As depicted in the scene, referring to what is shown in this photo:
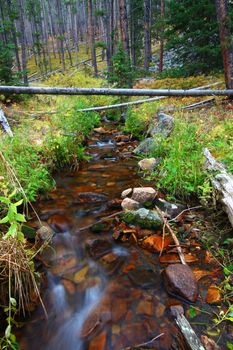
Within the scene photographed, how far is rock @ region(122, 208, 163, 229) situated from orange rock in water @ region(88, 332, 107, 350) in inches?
64.8

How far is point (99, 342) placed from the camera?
2.50 m

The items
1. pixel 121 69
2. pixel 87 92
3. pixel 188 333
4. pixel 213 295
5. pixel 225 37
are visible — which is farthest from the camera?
pixel 121 69

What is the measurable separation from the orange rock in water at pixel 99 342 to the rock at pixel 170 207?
2.01 m

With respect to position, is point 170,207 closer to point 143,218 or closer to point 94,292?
point 143,218

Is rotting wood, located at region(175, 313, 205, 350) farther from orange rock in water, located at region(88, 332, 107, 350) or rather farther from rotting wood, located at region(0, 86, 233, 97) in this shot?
rotting wood, located at region(0, 86, 233, 97)

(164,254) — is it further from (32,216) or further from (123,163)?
(123,163)

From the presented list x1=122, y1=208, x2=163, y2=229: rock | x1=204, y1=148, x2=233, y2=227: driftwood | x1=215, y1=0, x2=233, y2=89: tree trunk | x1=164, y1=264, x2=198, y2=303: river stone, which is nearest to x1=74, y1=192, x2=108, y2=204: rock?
x1=122, y1=208, x2=163, y2=229: rock

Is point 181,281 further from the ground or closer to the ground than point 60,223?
further from the ground

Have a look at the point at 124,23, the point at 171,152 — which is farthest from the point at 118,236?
the point at 124,23

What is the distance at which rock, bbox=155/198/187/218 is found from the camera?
4125mm

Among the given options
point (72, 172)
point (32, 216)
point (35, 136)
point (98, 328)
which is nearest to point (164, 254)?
point (98, 328)

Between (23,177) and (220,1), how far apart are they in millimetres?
6703

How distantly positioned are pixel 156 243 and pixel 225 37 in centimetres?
623

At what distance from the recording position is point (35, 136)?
6.50 m
